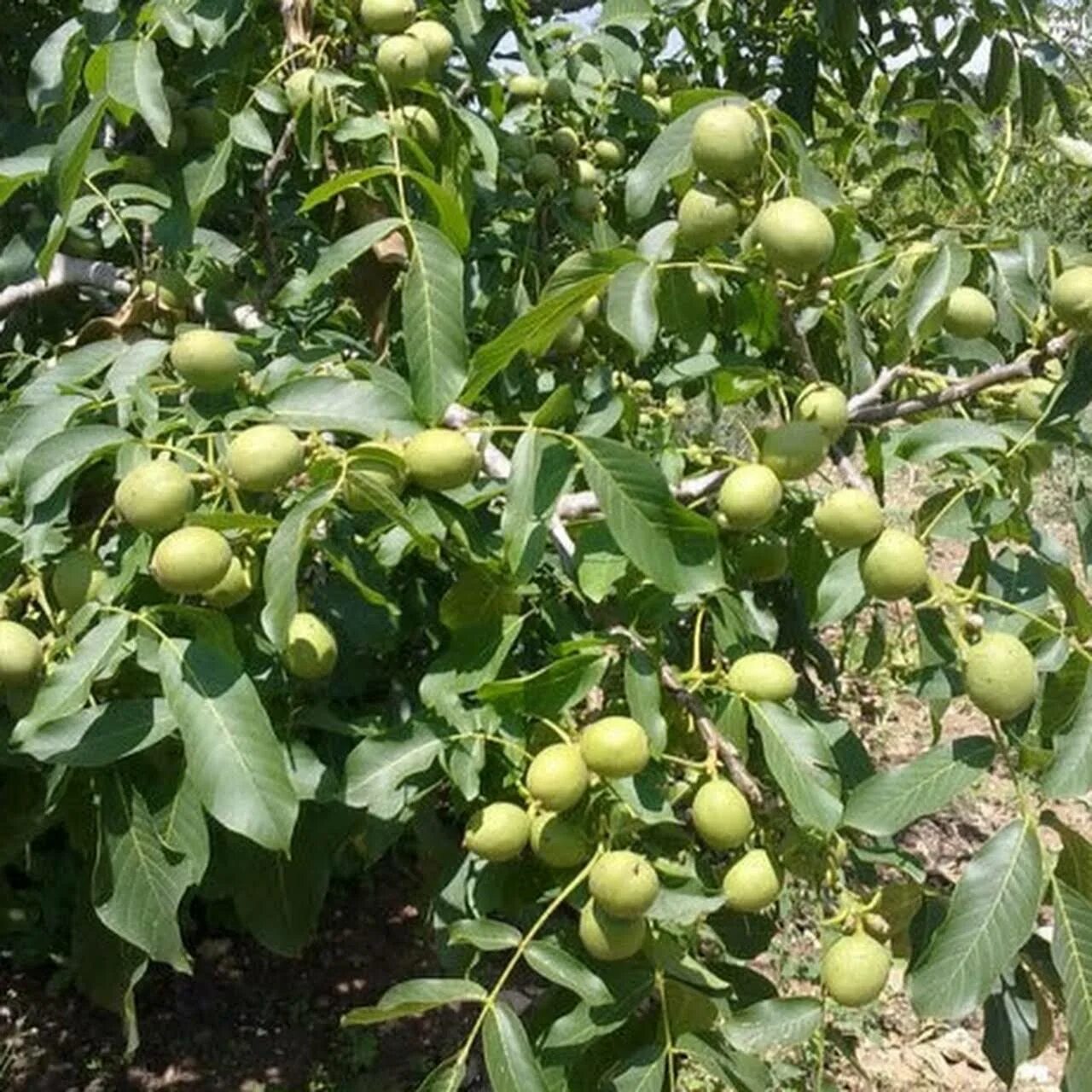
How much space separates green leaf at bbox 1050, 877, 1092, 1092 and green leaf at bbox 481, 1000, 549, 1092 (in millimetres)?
466

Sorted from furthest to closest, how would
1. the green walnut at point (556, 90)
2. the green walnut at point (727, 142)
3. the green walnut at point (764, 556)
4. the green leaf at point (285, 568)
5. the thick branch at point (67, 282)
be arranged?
the green walnut at point (556, 90) < the thick branch at point (67, 282) < the green walnut at point (764, 556) < the green walnut at point (727, 142) < the green leaf at point (285, 568)

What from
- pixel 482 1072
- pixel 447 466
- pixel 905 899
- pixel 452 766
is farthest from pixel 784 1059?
pixel 447 466

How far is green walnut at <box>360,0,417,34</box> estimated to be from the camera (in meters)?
1.57

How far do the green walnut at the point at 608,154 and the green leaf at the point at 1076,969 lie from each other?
4.79ft

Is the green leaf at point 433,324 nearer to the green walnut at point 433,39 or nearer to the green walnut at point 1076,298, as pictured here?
the green walnut at point 433,39

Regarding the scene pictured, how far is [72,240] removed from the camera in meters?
A: 1.89

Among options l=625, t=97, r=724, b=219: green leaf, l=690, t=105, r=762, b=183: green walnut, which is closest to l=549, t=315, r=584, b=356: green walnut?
l=625, t=97, r=724, b=219: green leaf

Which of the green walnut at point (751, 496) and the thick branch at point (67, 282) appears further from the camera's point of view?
the thick branch at point (67, 282)

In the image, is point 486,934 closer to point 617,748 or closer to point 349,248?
point 617,748

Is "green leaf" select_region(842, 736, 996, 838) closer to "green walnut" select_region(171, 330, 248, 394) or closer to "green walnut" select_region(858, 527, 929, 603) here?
"green walnut" select_region(858, 527, 929, 603)

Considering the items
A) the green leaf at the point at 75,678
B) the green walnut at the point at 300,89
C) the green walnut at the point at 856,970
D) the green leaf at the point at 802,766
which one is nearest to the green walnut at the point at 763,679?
the green leaf at the point at 802,766

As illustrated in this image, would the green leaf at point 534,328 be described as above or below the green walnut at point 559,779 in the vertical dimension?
above

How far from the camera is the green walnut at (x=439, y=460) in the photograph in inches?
47.3

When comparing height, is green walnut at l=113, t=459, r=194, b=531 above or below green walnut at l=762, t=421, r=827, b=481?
above
